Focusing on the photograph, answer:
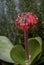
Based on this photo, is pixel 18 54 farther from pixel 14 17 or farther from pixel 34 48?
pixel 14 17

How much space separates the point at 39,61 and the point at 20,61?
0.29ft

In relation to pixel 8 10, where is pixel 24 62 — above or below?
below

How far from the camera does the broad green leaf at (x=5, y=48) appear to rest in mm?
808

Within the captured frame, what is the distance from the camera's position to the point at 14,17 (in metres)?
0.87

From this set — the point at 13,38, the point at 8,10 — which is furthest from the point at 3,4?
the point at 13,38

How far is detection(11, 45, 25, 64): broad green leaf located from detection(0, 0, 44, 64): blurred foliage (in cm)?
11

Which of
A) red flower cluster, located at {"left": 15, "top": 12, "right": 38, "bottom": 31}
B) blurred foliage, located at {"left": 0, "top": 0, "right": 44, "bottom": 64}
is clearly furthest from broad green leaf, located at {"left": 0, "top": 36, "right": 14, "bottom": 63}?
red flower cluster, located at {"left": 15, "top": 12, "right": 38, "bottom": 31}

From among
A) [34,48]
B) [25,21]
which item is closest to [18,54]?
[34,48]

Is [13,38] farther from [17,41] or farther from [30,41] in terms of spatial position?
[30,41]

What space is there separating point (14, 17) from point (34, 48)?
0.56ft

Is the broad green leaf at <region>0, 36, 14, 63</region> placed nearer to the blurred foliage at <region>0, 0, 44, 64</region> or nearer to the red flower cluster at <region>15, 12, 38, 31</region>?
the blurred foliage at <region>0, 0, 44, 64</region>

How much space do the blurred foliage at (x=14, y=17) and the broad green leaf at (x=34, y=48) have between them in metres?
0.10

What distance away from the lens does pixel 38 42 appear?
2.50ft

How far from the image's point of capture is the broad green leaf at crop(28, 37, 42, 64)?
758 mm
